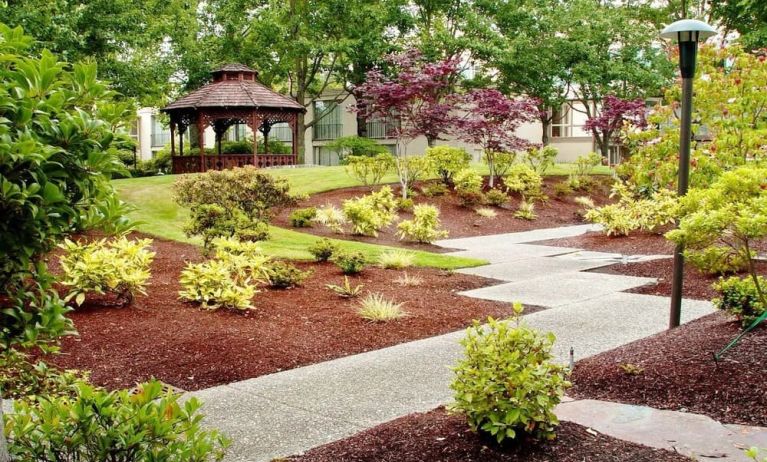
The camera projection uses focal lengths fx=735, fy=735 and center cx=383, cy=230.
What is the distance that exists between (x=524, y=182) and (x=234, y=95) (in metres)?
10.0

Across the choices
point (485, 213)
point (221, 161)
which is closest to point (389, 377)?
point (485, 213)

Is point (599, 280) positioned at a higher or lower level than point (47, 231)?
lower

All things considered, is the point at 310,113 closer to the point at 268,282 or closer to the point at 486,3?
the point at 486,3

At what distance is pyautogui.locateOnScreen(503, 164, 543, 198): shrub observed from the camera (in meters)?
22.1

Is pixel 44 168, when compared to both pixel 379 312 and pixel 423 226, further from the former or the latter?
pixel 423 226

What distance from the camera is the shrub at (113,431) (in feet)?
9.23

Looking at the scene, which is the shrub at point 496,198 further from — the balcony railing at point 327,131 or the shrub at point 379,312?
the balcony railing at point 327,131

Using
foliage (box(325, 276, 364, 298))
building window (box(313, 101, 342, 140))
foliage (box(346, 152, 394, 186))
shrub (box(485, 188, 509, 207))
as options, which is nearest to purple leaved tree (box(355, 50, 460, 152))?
foliage (box(346, 152, 394, 186))

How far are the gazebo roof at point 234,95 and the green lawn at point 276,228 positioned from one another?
2911 mm

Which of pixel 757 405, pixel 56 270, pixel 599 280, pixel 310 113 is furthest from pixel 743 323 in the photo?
pixel 310 113

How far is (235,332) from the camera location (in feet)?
22.0

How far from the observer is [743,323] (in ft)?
18.9

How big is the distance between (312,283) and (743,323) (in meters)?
5.20

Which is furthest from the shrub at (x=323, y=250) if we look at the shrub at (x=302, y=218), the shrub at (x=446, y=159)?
the shrub at (x=446, y=159)
